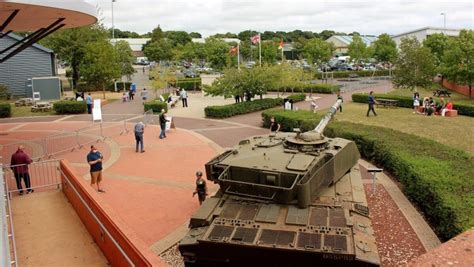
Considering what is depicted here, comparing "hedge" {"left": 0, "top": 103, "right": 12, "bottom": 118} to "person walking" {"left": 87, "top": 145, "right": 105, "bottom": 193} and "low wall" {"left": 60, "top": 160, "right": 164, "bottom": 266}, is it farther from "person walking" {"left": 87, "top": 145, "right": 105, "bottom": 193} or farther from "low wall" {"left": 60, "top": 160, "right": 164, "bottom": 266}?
"low wall" {"left": 60, "top": 160, "right": 164, "bottom": 266}

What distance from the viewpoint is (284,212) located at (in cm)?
902

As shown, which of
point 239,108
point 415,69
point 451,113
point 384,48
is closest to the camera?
point 451,113

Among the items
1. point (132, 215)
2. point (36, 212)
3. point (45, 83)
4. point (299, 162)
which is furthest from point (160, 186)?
point (45, 83)

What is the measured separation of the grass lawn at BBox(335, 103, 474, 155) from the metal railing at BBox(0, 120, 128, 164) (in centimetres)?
1445

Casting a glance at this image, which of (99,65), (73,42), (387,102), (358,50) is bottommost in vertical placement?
(387,102)

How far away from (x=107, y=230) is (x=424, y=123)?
2355cm

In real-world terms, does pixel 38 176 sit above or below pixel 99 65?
below

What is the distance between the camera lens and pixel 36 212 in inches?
403

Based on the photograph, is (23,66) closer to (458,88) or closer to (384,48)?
(458,88)

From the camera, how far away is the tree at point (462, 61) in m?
36.0

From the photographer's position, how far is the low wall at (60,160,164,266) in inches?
240

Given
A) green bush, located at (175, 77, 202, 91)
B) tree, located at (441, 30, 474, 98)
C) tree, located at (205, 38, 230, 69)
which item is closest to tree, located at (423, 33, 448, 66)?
tree, located at (441, 30, 474, 98)

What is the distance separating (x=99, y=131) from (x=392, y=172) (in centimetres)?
1662

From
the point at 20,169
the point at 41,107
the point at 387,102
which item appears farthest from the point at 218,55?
the point at 20,169
